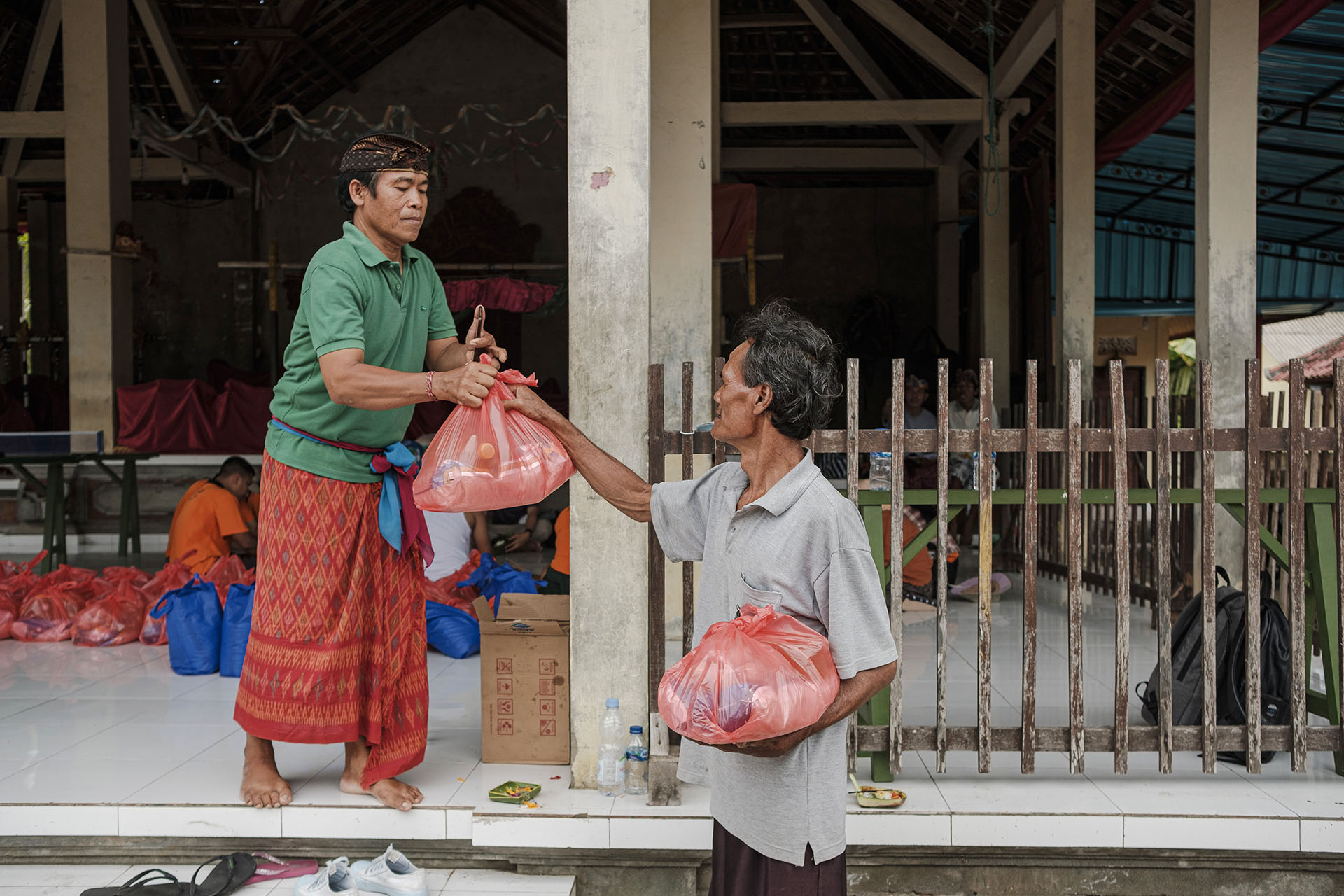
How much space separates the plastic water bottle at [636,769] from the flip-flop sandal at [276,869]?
979 mm

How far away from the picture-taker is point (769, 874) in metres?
1.93

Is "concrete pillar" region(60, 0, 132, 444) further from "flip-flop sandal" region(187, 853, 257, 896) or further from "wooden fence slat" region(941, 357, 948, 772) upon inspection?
"wooden fence slat" region(941, 357, 948, 772)

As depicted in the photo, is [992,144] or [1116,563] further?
[992,144]

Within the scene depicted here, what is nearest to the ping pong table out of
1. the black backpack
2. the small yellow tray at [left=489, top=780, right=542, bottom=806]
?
the small yellow tray at [left=489, top=780, right=542, bottom=806]

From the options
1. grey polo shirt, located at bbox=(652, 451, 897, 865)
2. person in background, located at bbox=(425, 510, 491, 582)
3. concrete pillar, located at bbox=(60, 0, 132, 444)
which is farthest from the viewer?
concrete pillar, located at bbox=(60, 0, 132, 444)

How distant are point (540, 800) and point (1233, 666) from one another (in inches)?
95.7

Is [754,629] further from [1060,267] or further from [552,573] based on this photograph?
[1060,267]

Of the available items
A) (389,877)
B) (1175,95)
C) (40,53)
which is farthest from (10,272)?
(389,877)

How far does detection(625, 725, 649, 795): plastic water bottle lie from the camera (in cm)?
329

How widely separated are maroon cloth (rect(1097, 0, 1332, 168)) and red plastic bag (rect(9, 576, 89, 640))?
803 centimetres

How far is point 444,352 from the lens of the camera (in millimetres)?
3373

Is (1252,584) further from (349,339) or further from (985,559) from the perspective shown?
(349,339)

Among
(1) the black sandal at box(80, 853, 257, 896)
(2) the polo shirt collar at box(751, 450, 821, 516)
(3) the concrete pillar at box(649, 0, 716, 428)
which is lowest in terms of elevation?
(1) the black sandal at box(80, 853, 257, 896)

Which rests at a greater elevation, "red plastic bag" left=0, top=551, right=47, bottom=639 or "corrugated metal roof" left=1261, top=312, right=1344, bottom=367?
"corrugated metal roof" left=1261, top=312, right=1344, bottom=367
